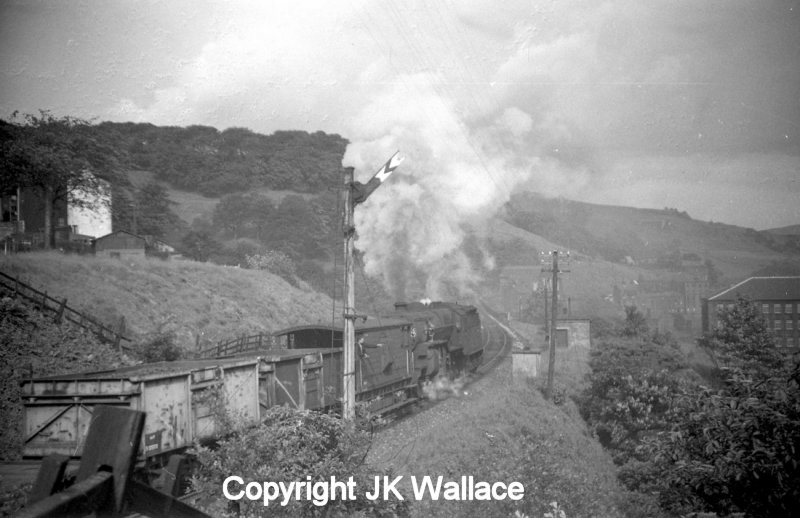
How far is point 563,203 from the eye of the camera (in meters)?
100

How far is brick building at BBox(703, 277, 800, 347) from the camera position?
31.9 m

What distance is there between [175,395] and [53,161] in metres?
27.2

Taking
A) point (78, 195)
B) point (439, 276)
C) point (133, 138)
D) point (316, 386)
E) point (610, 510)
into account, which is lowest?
point (610, 510)

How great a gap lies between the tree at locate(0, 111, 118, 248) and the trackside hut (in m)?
2.44

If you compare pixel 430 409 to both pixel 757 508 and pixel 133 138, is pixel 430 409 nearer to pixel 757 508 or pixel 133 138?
pixel 757 508

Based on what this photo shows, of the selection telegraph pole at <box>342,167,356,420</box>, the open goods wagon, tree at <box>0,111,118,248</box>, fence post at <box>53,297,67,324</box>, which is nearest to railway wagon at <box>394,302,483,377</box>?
the open goods wagon

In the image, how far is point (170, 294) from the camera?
30281 millimetres

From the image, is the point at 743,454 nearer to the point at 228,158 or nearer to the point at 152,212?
the point at 152,212

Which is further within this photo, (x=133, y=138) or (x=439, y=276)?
(x=133, y=138)

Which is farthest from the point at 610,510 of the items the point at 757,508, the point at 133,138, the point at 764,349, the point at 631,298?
the point at 133,138

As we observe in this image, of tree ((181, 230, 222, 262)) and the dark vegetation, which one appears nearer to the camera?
the dark vegetation

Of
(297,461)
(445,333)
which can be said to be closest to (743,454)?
(297,461)

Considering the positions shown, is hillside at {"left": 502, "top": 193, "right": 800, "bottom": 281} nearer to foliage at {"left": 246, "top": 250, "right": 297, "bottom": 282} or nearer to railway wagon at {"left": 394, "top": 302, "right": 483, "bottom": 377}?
railway wagon at {"left": 394, "top": 302, "right": 483, "bottom": 377}

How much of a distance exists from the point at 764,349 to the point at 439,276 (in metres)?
20.1
